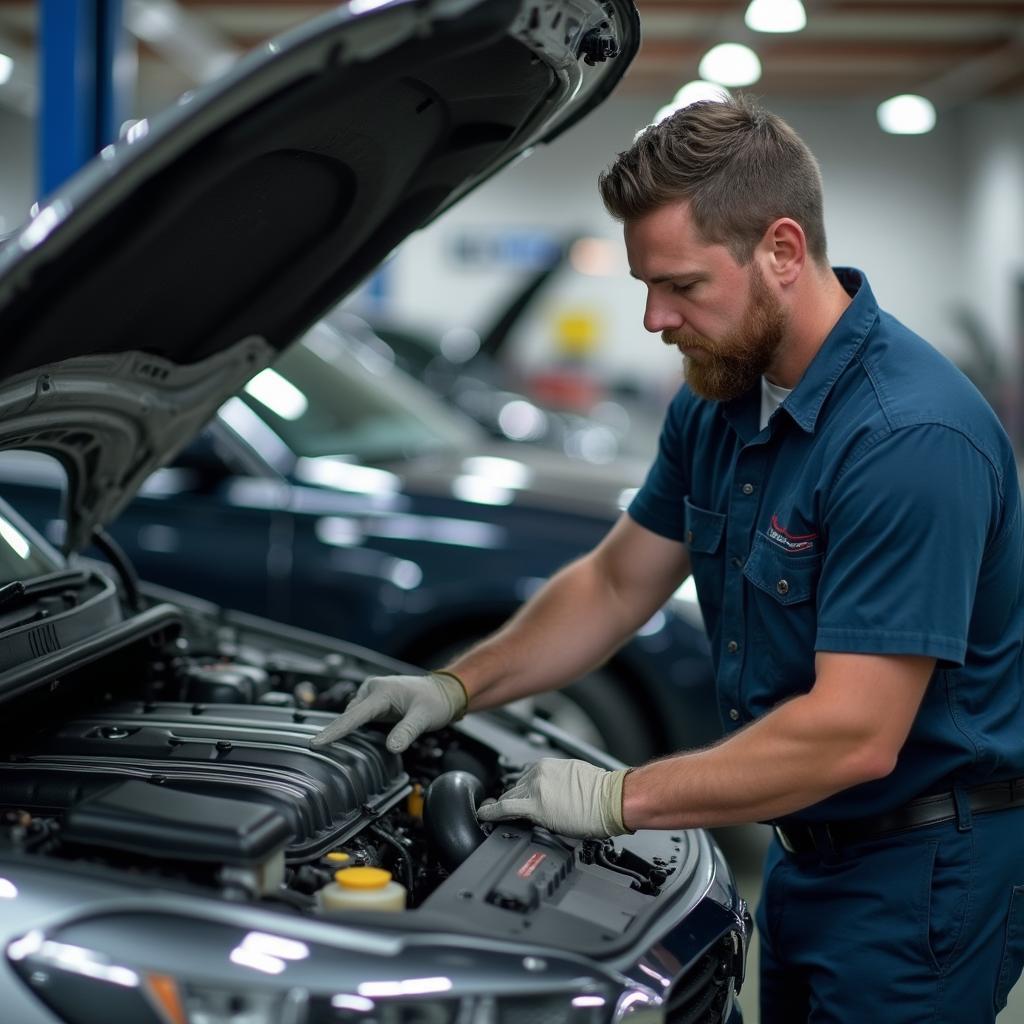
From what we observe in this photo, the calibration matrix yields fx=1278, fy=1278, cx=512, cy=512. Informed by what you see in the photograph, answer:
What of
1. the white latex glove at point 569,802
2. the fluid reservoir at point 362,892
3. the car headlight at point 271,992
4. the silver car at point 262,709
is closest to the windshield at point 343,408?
the silver car at point 262,709

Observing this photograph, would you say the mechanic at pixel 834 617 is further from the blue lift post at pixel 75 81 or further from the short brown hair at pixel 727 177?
the blue lift post at pixel 75 81

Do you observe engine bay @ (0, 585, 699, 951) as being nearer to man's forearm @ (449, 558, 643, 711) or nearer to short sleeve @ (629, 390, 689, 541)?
man's forearm @ (449, 558, 643, 711)

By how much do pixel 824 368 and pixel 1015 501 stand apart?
321 millimetres

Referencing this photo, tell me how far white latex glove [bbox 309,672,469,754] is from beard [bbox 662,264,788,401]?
67 centimetres

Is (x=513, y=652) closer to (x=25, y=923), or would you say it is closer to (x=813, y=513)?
(x=813, y=513)

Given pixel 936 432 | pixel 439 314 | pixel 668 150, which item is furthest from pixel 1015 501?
pixel 439 314

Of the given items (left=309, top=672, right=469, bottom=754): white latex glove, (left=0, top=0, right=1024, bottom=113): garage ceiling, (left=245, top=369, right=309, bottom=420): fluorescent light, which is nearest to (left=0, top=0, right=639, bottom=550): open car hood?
(left=309, top=672, right=469, bottom=754): white latex glove

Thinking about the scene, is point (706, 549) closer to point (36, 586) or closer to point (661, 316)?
point (661, 316)

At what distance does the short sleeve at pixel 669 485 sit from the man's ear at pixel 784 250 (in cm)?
43

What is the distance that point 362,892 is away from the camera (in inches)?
59.0

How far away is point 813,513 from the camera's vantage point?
70.1 inches

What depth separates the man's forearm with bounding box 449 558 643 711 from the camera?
2271 mm

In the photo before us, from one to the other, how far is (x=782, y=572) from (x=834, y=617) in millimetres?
192

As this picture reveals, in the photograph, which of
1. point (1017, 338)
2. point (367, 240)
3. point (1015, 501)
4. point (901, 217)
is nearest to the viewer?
point (1015, 501)
